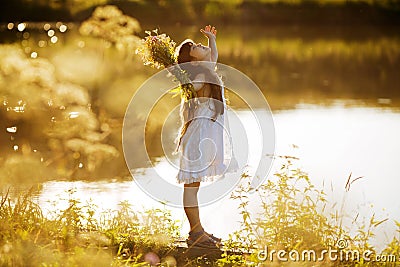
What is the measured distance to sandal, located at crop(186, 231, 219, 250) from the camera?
563 cm

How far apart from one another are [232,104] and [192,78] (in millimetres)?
7849

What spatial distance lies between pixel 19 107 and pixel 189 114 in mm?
6135

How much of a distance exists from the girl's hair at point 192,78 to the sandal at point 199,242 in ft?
2.26

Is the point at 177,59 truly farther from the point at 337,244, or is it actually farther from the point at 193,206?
the point at 337,244

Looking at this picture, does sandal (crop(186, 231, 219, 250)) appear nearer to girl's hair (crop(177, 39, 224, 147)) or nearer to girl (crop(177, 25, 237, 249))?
girl (crop(177, 25, 237, 249))

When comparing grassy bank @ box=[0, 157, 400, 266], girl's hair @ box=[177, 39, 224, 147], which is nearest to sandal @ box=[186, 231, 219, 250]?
grassy bank @ box=[0, 157, 400, 266]

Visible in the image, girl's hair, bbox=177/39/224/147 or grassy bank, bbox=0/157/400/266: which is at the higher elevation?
girl's hair, bbox=177/39/224/147

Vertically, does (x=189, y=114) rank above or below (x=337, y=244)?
above

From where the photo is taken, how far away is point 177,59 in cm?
593

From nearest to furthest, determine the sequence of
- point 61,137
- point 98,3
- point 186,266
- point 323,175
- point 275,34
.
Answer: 1. point 186,266
2. point 323,175
3. point 61,137
4. point 98,3
5. point 275,34

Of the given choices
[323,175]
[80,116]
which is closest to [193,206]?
[323,175]

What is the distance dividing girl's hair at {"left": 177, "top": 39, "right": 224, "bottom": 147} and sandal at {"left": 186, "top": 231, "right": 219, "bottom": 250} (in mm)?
689

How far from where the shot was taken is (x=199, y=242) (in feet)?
18.7

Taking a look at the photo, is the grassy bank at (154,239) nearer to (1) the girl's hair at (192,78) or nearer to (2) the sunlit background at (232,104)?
(2) the sunlit background at (232,104)
